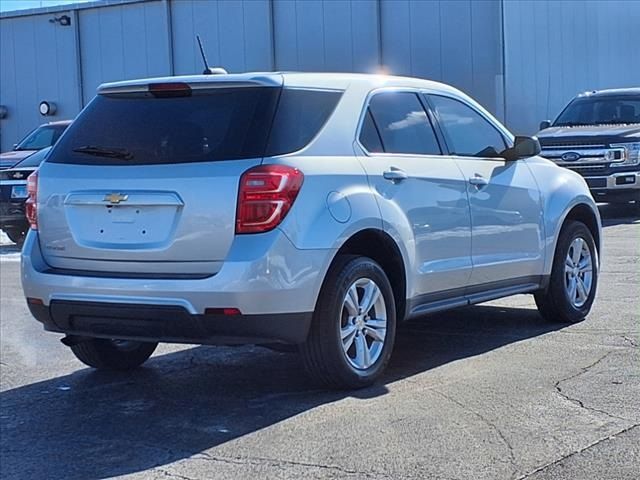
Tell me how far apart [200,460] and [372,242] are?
1826mm

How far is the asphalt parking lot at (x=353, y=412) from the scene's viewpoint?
473cm

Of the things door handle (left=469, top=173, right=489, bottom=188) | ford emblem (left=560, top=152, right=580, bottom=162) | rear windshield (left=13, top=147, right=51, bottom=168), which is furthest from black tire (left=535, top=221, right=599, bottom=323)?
rear windshield (left=13, top=147, right=51, bottom=168)

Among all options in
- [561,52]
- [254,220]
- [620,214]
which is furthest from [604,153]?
[254,220]

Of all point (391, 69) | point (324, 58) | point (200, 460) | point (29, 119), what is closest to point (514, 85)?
point (391, 69)

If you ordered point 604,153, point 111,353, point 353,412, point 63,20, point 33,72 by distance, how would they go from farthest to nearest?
point 33,72, point 63,20, point 604,153, point 111,353, point 353,412

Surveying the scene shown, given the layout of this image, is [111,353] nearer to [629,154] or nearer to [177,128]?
[177,128]

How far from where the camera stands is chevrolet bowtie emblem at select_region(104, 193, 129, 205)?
5.56 meters

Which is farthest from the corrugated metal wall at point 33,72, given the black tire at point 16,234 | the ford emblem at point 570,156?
the ford emblem at point 570,156

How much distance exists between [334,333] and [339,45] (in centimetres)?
2047

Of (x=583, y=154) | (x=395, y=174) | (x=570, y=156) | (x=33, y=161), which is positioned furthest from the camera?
(x=570, y=156)

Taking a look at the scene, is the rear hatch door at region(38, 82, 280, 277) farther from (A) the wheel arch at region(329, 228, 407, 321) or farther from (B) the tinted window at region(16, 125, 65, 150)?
(B) the tinted window at region(16, 125, 65, 150)

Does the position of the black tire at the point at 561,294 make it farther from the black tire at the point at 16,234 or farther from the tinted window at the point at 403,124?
the black tire at the point at 16,234

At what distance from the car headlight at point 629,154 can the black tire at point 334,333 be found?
10.5 metres

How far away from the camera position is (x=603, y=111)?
55.7ft
